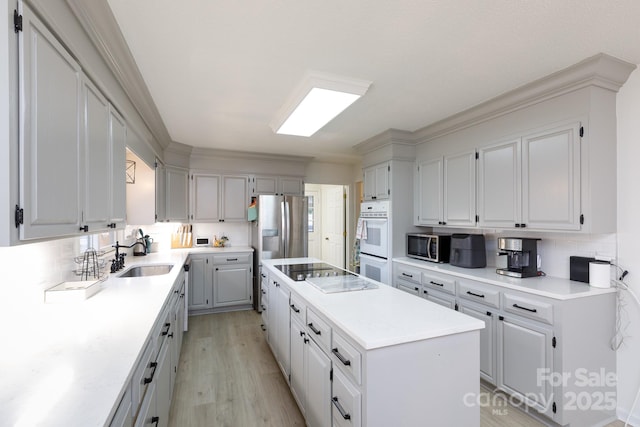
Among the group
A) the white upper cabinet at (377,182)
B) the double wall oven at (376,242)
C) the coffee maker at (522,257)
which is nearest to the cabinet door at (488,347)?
the coffee maker at (522,257)

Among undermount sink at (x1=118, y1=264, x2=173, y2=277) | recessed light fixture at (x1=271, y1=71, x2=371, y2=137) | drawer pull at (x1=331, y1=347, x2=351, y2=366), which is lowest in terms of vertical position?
drawer pull at (x1=331, y1=347, x2=351, y2=366)

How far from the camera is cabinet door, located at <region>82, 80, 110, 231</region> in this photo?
4.73 ft

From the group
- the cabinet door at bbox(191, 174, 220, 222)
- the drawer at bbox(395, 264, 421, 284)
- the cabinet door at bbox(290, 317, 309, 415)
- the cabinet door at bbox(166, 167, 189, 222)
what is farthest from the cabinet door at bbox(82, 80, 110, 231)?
the cabinet door at bbox(191, 174, 220, 222)

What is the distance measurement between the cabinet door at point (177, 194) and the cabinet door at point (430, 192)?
10.8 ft

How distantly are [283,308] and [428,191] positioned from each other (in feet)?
7.18

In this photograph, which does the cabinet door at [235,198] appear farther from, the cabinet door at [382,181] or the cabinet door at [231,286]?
the cabinet door at [382,181]

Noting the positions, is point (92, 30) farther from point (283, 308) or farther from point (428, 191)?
point (428, 191)

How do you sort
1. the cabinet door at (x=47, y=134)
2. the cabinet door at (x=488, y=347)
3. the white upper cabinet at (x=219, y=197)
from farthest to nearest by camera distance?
the white upper cabinet at (x=219, y=197) → the cabinet door at (x=488, y=347) → the cabinet door at (x=47, y=134)

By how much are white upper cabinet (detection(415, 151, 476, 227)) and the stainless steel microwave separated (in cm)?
20

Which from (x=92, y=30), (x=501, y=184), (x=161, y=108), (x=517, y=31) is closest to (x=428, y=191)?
(x=501, y=184)

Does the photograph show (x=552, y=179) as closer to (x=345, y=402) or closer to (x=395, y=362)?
(x=395, y=362)

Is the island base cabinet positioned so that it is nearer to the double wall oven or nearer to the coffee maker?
the coffee maker

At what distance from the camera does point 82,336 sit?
1341mm

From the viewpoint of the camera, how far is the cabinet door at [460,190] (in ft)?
9.95
